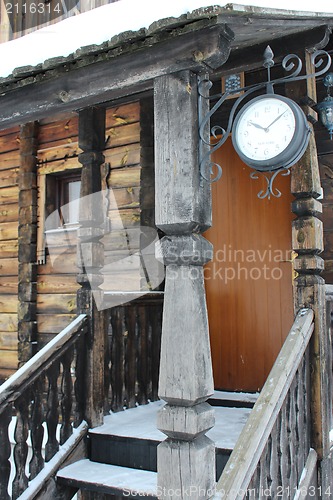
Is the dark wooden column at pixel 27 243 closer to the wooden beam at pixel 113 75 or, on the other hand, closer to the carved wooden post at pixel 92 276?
the carved wooden post at pixel 92 276

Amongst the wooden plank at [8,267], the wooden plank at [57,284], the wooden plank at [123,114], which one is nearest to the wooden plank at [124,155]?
the wooden plank at [123,114]

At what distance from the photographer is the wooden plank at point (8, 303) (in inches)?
283

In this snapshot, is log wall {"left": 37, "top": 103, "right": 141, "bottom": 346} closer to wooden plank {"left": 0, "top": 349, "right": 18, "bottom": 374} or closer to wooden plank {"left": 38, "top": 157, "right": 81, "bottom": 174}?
wooden plank {"left": 38, "top": 157, "right": 81, "bottom": 174}

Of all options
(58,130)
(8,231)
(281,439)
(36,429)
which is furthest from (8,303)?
(281,439)

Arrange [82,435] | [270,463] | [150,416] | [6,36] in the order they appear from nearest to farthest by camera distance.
Result: [270,463]
[82,435]
[150,416]
[6,36]

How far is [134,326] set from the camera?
5223mm

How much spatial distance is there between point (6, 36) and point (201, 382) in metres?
5.54

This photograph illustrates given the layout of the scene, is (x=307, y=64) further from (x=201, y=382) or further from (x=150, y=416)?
(x=150, y=416)

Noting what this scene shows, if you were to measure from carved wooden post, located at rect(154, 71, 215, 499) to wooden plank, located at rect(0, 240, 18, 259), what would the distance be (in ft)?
15.3

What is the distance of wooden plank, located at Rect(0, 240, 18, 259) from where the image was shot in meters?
7.29

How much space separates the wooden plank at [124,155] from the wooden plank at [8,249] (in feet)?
6.35

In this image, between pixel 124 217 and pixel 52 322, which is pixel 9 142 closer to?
pixel 124 217

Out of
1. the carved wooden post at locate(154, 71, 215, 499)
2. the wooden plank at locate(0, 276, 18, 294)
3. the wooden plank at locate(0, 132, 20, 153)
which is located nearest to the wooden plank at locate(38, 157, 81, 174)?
the wooden plank at locate(0, 132, 20, 153)

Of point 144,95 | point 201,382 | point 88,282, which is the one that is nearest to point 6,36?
point 144,95
